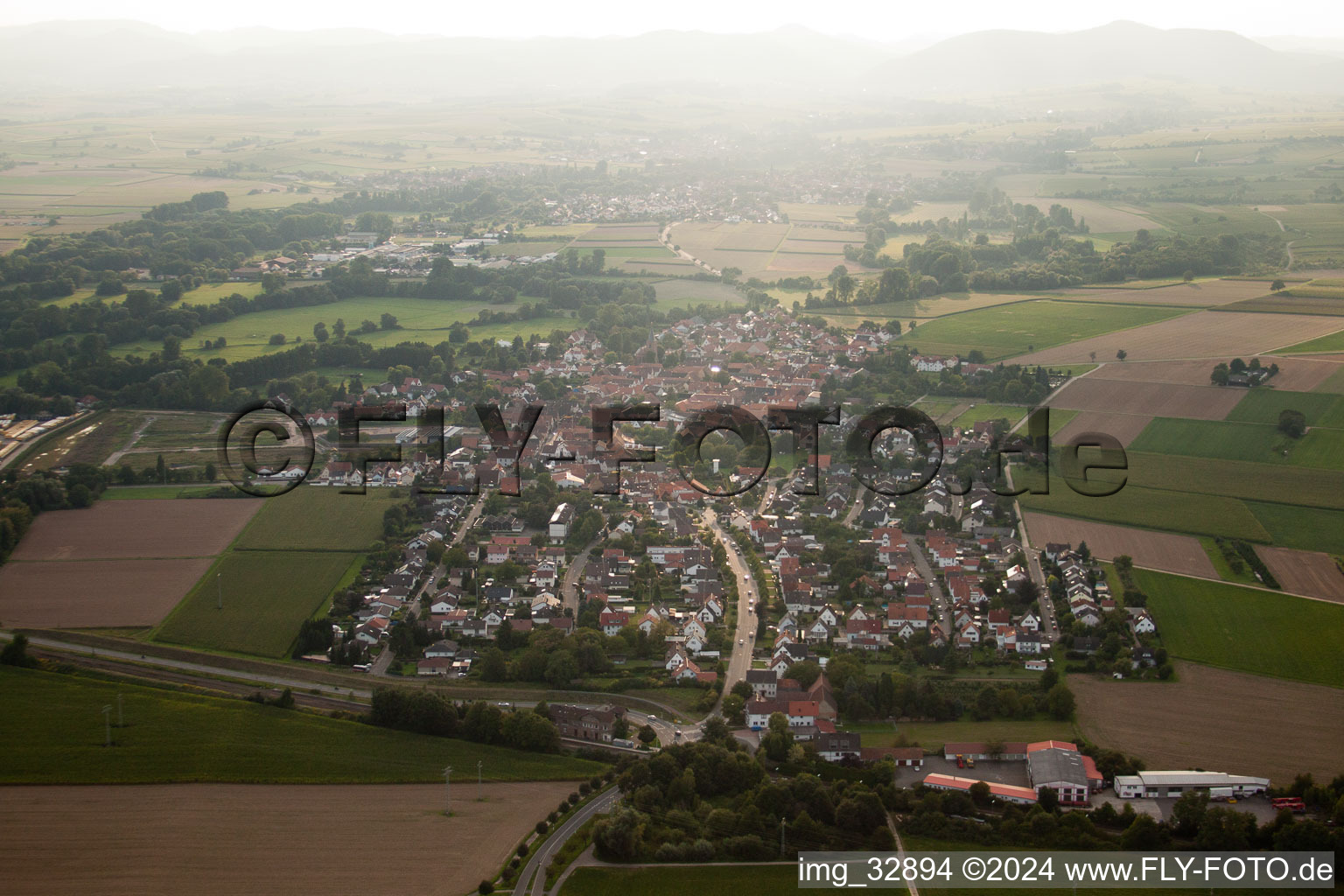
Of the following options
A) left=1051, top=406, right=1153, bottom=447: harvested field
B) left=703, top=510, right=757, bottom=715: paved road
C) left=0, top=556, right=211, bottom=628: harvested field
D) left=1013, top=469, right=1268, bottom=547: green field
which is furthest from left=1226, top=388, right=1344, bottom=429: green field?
left=0, top=556, right=211, bottom=628: harvested field

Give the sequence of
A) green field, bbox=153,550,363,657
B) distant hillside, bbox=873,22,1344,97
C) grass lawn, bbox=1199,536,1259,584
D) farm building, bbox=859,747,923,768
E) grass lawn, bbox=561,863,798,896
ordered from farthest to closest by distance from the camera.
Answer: distant hillside, bbox=873,22,1344,97
grass lawn, bbox=1199,536,1259,584
green field, bbox=153,550,363,657
farm building, bbox=859,747,923,768
grass lawn, bbox=561,863,798,896

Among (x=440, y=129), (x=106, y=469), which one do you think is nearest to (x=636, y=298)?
(x=106, y=469)

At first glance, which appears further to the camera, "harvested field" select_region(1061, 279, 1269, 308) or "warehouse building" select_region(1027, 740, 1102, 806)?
"harvested field" select_region(1061, 279, 1269, 308)

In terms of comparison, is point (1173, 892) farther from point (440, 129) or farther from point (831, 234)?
point (440, 129)

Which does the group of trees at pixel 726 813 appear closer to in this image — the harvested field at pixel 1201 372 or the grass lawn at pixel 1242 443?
the grass lawn at pixel 1242 443

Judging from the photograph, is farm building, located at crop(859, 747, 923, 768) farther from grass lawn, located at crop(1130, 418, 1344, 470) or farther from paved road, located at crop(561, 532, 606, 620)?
grass lawn, located at crop(1130, 418, 1344, 470)
